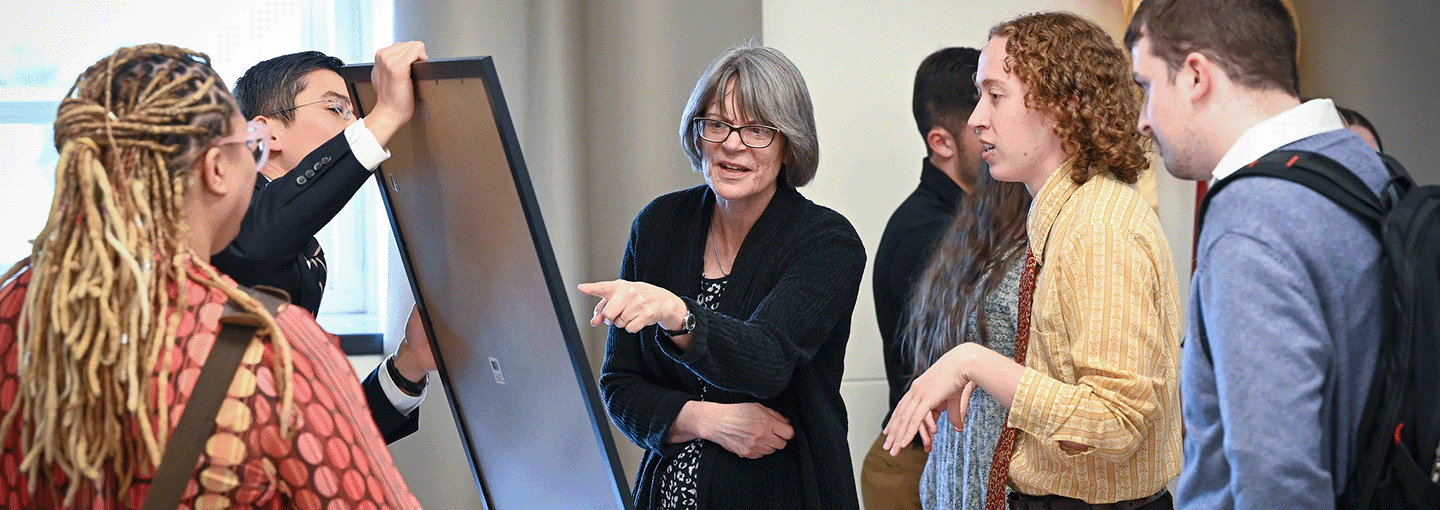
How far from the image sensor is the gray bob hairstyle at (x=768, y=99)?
6.07 feet

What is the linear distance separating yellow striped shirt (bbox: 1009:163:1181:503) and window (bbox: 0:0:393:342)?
1913 mm

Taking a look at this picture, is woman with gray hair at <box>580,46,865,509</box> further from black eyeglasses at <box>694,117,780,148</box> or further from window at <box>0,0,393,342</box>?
window at <box>0,0,393,342</box>

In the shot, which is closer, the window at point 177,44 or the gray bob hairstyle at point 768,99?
the gray bob hairstyle at point 768,99

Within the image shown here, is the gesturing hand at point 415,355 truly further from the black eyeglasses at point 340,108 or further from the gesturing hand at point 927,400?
the gesturing hand at point 927,400

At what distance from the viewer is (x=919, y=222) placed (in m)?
2.68

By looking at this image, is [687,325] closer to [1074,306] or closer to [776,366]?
[776,366]

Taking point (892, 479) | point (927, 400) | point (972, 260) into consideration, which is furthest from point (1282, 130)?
point (892, 479)

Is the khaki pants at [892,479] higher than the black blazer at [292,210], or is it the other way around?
the black blazer at [292,210]

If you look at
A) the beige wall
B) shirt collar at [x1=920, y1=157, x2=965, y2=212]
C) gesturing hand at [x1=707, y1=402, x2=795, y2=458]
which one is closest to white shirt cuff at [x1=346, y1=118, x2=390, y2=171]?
gesturing hand at [x1=707, y1=402, x2=795, y2=458]

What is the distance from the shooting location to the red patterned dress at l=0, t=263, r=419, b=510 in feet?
3.08

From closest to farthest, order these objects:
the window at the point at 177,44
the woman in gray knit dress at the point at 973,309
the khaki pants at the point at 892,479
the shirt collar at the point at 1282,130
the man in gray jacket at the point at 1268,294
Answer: the man in gray jacket at the point at 1268,294 < the shirt collar at the point at 1282,130 < the woman in gray knit dress at the point at 973,309 < the window at the point at 177,44 < the khaki pants at the point at 892,479

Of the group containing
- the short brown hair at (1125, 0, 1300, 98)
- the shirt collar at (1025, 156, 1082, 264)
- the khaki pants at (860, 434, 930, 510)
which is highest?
the short brown hair at (1125, 0, 1300, 98)

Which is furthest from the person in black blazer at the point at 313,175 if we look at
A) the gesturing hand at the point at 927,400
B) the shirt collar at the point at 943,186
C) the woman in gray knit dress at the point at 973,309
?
the shirt collar at the point at 943,186

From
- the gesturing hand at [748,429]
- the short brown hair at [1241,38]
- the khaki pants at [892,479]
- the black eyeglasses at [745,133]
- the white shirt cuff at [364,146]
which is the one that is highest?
the short brown hair at [1241,38]
